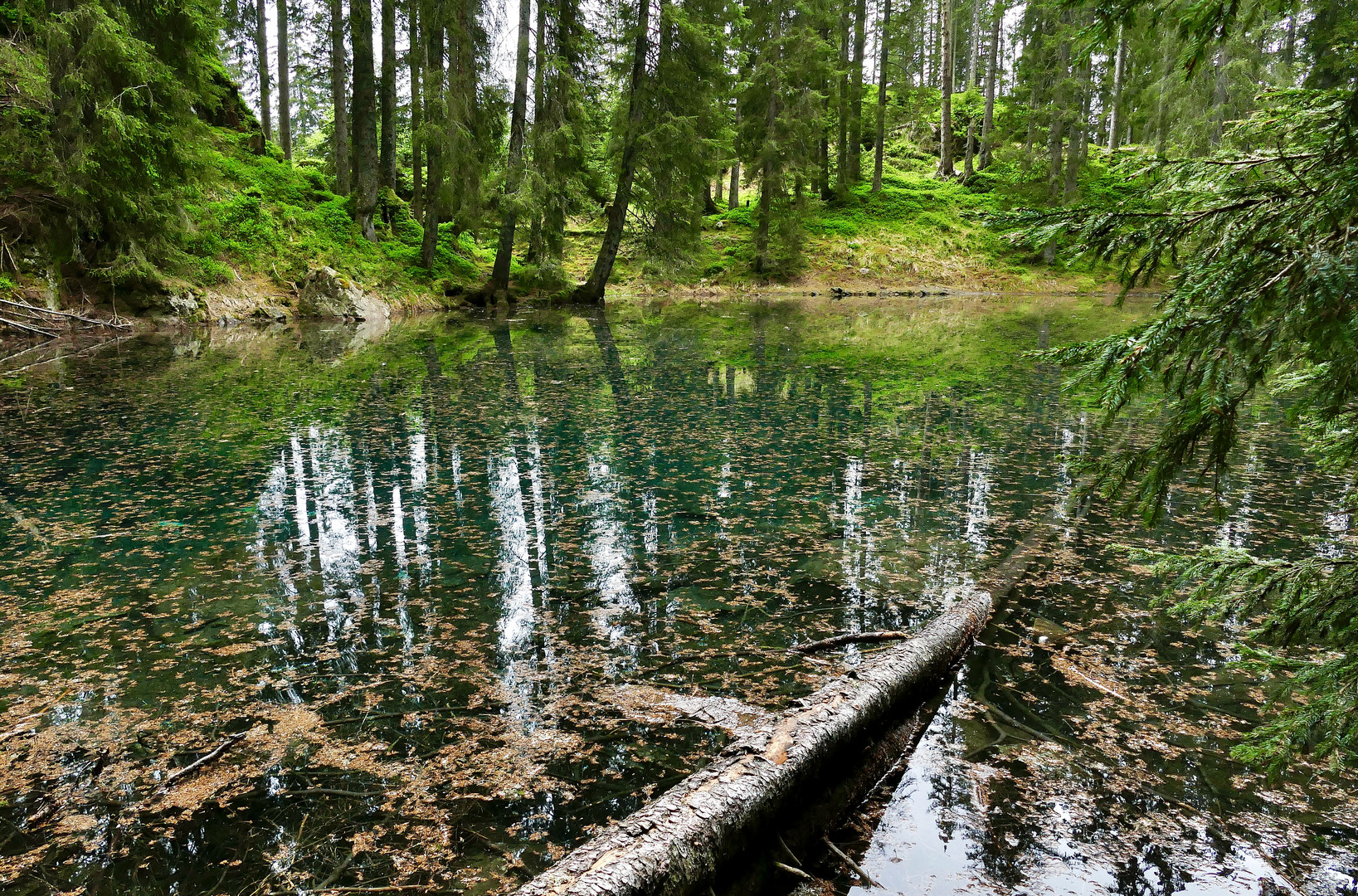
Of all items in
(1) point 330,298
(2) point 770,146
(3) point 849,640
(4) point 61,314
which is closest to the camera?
(3) point 849,640

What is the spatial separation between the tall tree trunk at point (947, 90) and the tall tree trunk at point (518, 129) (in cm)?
2078

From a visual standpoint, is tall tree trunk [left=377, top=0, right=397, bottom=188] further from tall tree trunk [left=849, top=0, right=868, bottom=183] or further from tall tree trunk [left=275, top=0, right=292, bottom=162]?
tall tree trunk [left=849, top=0, right=868, bottom=183]

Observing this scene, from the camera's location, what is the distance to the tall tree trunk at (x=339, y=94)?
1875 centimetres

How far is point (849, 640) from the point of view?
10.8 feet

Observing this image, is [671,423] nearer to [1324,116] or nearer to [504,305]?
[1324,116]

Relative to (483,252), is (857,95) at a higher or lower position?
higher

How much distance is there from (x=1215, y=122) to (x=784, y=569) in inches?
990

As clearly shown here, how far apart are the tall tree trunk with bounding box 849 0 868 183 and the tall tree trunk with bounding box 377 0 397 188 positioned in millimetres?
19203

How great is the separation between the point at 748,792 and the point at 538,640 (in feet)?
5.37

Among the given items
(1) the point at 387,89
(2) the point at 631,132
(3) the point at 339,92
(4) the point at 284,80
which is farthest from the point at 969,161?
(4) the point at 284,80

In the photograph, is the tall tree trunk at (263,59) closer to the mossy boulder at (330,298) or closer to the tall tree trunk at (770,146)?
the mossy boulder at (330,298)

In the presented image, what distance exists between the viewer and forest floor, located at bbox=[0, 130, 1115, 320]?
15883 millimetres

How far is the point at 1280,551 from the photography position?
4.16m

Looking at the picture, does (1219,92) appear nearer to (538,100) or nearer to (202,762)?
(538,100)
